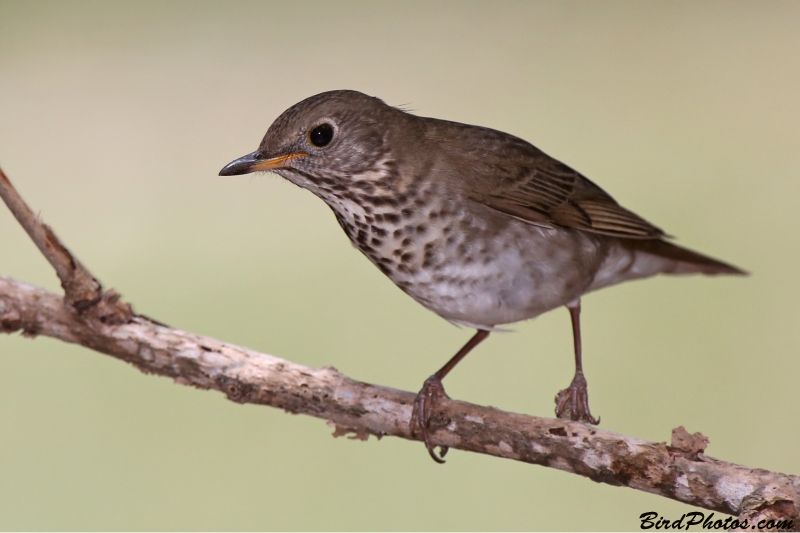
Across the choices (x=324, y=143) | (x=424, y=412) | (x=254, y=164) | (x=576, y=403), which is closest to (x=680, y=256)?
(x=576, y=403)

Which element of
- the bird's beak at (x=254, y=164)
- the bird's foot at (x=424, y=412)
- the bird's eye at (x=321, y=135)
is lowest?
the bird's foot at (x=424, y=412)

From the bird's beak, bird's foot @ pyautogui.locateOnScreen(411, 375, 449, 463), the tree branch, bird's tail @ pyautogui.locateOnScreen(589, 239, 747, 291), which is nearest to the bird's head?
the bird's beak

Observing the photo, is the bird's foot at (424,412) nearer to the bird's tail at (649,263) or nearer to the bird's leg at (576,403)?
the bird's leg at (576,403)

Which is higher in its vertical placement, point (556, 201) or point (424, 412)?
point (556, 201)

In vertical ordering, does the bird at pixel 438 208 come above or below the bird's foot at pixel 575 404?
above

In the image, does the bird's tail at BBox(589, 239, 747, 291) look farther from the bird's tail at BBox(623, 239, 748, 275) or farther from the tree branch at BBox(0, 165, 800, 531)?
the tree branch at BBox(0, 165, 800, 531)

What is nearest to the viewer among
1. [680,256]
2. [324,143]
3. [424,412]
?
[324,143]

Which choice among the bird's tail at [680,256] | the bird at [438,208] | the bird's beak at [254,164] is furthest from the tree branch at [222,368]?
the bird's tail at [680,256]

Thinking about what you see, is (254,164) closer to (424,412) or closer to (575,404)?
(424,412)
